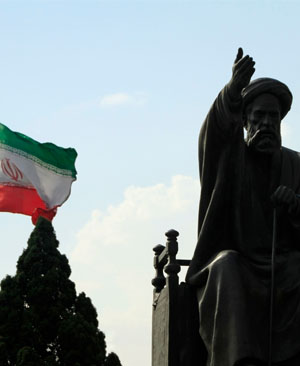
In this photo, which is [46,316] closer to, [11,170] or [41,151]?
[41,151]

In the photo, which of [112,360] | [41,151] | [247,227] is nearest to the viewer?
[247,227]

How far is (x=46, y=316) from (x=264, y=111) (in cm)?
2267

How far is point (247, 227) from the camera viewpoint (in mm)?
8703

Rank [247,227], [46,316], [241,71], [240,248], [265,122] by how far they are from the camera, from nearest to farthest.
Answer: [241,71] → [240,248] → [247,227] → [265,122] → [46,316]

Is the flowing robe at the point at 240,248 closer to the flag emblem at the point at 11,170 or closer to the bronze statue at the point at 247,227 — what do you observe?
the bronze statue at the point at 247,227

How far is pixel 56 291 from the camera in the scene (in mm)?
31422

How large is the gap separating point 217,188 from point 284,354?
1574 millimetres

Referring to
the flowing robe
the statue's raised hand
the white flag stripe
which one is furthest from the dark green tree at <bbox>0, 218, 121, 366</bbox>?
the statue's raised hand

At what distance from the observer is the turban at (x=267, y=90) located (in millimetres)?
8898

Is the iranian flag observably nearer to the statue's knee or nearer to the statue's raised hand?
the statue's raised hand

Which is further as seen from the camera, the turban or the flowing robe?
the turban

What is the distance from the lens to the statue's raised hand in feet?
27.5

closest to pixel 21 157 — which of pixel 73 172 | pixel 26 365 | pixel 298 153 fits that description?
pixel 73 172

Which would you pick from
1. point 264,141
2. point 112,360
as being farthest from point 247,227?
point 112,360
